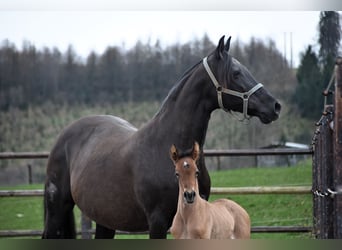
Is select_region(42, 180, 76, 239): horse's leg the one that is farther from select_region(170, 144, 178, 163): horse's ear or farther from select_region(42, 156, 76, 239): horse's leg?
select_region(170, 144, 178, 163): horse's ear

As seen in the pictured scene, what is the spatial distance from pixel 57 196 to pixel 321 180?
5.39 ft

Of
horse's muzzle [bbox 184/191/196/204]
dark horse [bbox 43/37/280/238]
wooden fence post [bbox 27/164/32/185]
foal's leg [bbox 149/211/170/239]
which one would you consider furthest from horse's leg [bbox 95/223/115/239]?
horse's muzzle [bbox 184/191/196/204]

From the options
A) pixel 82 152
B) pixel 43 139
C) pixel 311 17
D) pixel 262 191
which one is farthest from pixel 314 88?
pixel 43 139

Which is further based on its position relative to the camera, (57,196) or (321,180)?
(57,196)

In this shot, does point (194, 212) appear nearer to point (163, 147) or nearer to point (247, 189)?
point (163, 147)

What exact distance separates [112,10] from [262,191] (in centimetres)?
152

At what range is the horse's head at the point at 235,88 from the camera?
2971mm

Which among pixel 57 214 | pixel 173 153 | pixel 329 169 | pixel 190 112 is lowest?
pixel 57 214

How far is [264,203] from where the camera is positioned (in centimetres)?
380

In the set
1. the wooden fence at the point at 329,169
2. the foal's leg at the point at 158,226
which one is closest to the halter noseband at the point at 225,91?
the wooden fence at the point at 329,169

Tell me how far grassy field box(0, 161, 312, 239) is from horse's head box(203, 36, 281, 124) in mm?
790

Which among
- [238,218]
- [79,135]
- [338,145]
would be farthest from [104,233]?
[338,145]

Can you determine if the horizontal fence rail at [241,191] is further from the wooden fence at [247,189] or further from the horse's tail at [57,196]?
the horse's tail at [57,196]

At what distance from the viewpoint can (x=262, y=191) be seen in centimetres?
375
